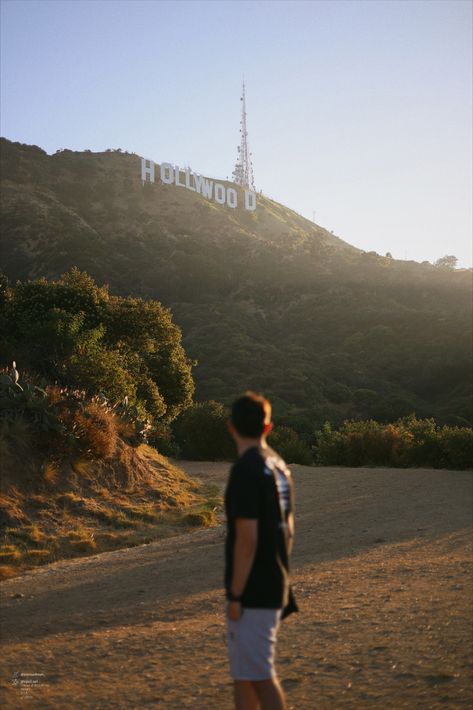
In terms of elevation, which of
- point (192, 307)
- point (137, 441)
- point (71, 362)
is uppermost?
point (192, 307)

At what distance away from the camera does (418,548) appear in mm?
10586

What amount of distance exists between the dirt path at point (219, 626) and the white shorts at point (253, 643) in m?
1.64

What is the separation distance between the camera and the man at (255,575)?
3635 millimetres

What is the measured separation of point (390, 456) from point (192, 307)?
43.5 meters

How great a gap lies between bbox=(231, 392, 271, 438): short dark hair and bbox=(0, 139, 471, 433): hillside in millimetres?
27224

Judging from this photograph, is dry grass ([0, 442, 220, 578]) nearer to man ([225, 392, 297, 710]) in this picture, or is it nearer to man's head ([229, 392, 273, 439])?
man ([225, 392, 297, 710])

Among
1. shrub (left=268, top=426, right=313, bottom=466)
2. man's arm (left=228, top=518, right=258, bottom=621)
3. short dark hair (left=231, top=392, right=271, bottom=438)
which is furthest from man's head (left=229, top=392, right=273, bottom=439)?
shrub (left=268, top=426, right=313, bottom=466)

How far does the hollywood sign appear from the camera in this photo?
10769cm

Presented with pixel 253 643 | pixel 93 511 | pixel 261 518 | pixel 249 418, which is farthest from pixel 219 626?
pixel 93 511

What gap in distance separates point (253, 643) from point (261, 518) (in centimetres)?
62

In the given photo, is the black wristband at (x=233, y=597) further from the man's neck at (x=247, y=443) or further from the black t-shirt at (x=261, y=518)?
the man's neck at (x=247, y=443)

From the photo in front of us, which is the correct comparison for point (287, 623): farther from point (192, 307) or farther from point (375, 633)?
point (192, 307)

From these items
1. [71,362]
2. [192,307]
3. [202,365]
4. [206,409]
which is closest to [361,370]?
[202,365]

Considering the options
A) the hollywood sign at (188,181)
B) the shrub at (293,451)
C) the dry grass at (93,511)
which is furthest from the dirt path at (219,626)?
the hollywood sign at (188,181)
